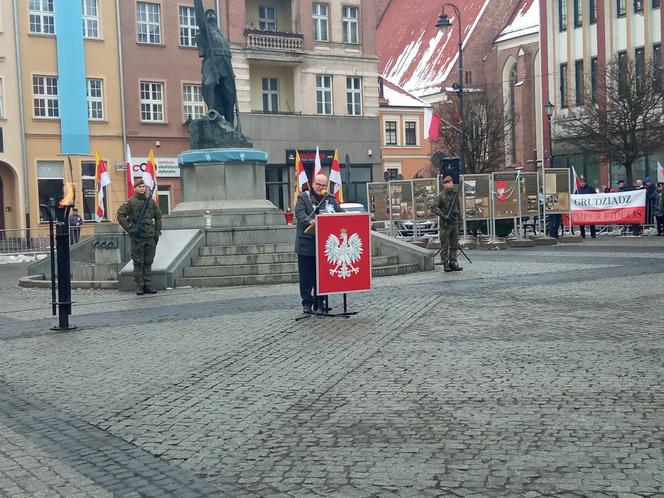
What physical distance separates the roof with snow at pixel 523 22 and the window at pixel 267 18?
72.1ft

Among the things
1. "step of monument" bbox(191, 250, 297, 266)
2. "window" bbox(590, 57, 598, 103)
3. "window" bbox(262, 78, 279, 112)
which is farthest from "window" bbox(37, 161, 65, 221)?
"step of monument" bbox(191, 250, 297, 266)

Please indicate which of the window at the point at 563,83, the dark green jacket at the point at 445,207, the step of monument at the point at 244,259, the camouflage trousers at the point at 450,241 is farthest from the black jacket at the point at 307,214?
the window at the point at 563,83

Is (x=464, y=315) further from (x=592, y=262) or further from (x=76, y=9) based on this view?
(x=76, y=9)

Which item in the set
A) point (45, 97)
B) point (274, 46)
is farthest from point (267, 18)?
point (45, 97)

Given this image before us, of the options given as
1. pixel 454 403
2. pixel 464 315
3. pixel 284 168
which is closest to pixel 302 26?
pixel 284 168

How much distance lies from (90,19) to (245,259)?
91.3 ft

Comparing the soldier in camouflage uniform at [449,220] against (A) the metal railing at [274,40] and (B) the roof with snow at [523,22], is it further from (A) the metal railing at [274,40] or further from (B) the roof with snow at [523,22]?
(B) the roof with snow at [523,22]

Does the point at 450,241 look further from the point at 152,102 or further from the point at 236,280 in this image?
the point at 152,102

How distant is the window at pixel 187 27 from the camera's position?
149ft

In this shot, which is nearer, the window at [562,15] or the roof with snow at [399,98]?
the window at [562,15]

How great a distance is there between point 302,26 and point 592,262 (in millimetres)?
31178

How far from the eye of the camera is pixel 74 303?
14914 mm

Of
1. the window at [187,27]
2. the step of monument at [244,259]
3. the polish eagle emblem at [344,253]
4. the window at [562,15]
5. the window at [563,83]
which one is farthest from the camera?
the window at [562,15]

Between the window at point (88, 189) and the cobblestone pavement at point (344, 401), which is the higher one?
the window at point (88, 189)
